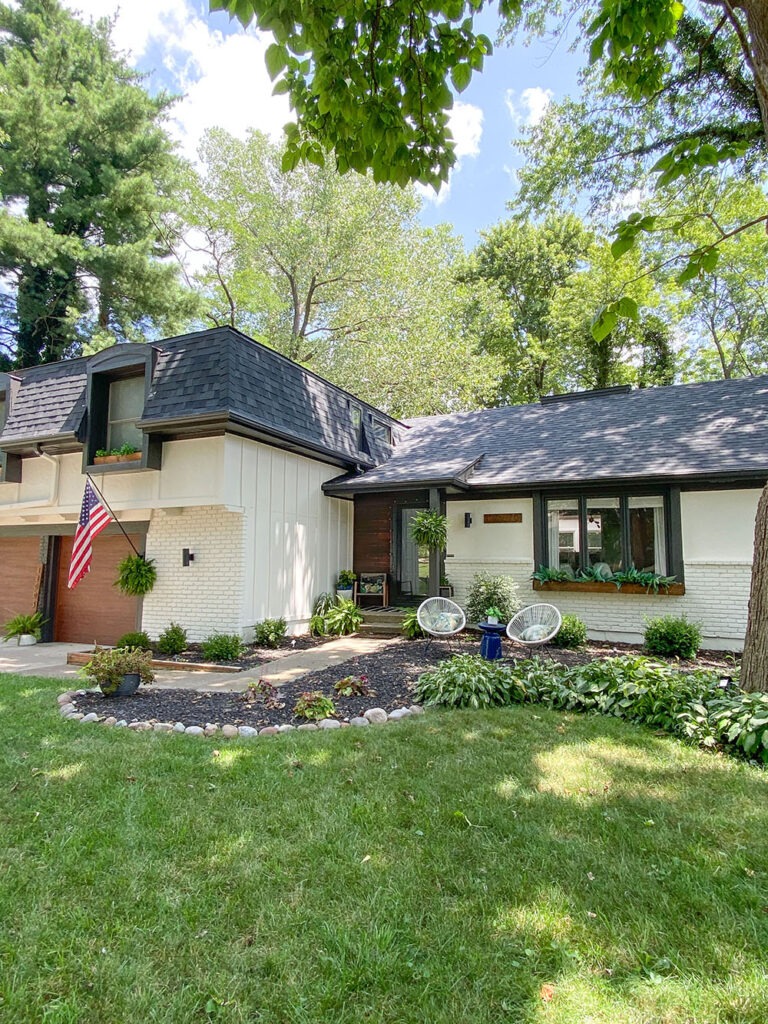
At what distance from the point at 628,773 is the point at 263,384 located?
765cm

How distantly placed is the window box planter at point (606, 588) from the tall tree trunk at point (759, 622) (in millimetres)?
3911

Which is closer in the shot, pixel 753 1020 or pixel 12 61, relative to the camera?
pixel 753 1020

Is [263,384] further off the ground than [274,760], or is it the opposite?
[263,384]

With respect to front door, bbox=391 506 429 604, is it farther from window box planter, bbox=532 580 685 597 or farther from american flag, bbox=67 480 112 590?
american flag, bbox=67 480 112 590

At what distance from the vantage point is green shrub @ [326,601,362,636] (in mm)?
10039

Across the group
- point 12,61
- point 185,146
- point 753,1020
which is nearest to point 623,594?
point 753,1020

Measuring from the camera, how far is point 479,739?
4.35 m

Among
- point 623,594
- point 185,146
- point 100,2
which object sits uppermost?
point 100,2

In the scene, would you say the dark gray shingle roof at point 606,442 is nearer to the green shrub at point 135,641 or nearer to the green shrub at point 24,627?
the green shrub at point 135,641

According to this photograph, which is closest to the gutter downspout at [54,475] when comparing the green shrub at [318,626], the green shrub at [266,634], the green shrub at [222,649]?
the green shrub at [222,649]

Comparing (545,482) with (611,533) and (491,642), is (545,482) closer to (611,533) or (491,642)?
(611,533)

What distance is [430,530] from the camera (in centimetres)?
955

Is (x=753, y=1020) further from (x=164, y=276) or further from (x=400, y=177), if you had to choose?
(x=164, y=276)

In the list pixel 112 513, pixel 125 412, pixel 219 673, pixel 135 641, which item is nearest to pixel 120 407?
pixel 125 412
